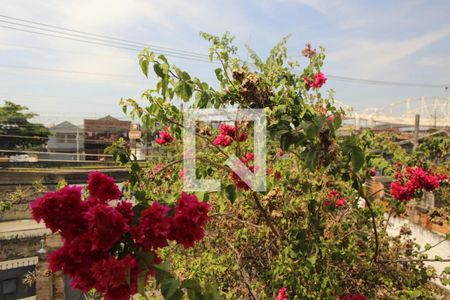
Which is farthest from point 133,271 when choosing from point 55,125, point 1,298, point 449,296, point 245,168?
point 55,125

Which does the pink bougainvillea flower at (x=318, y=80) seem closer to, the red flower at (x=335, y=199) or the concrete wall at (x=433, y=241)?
the red flower at (x=335, y=199)

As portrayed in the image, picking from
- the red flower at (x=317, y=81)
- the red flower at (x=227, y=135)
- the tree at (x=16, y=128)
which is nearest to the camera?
the red flower at (x=227, y=135)

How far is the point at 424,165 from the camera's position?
2.43 m

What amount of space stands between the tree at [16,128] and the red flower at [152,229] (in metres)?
26.0

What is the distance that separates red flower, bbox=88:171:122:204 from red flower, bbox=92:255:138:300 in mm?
247

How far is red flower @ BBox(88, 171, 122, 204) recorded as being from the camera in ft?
3.19

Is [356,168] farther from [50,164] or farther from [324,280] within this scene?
[50,164]

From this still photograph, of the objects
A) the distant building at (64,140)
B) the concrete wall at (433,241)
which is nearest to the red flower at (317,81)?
the concrete wall at (433,241)

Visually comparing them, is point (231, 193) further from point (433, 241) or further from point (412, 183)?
point (433, 241)

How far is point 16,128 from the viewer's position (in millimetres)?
23594

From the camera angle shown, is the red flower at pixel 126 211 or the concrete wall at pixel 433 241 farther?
the concrete wall at pixel 433 241

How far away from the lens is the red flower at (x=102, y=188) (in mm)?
973

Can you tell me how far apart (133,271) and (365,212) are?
2182mm

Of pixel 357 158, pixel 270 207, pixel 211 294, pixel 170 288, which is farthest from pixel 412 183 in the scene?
pixel 170 288
